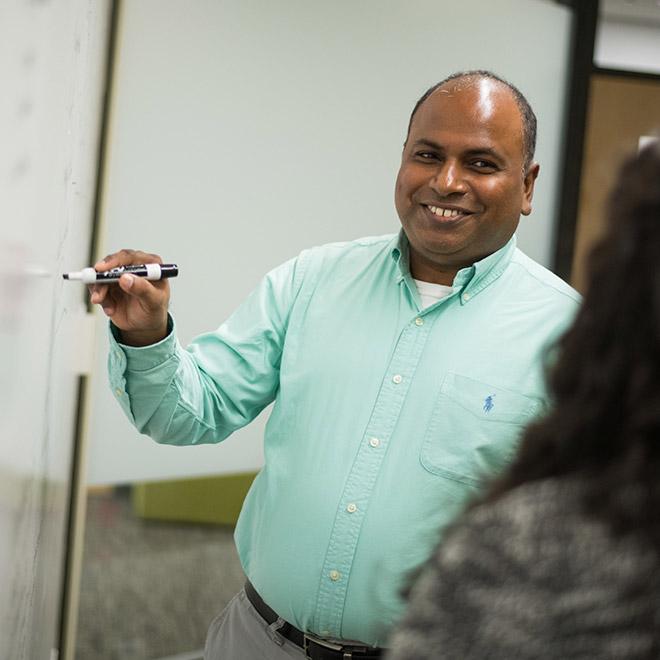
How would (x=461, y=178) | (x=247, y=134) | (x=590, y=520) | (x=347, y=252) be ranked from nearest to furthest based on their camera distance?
(x=590, y=520) < (x=461, y=178) < (x=347, y=252) < (x=247, y=134)

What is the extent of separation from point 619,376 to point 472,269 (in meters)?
0.84

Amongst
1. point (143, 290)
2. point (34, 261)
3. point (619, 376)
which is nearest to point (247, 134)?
point (143, 290)

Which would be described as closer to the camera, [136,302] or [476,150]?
[136,302]

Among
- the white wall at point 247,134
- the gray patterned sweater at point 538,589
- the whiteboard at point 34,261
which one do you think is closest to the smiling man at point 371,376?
the whiteboard at point 34,261

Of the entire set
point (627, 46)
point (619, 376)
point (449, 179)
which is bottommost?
point (619, 376)

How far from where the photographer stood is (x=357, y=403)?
4.47ft

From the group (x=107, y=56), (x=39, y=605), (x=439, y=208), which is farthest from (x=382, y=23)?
(x=39, y=605)

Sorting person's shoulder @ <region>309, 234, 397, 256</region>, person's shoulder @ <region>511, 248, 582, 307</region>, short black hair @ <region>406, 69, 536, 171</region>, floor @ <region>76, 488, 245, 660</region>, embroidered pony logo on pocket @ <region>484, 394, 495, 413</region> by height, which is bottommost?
floor @ <region>76, 488, 245, 660</region>

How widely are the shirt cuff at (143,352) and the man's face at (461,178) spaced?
41cm

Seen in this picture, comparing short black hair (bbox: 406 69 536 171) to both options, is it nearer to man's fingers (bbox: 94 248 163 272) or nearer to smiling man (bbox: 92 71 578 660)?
smiling man (bbox: 92 71 578 660)

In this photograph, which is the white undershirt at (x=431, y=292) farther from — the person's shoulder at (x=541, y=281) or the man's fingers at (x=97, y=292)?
the man's fingers at (x=97, y=292)

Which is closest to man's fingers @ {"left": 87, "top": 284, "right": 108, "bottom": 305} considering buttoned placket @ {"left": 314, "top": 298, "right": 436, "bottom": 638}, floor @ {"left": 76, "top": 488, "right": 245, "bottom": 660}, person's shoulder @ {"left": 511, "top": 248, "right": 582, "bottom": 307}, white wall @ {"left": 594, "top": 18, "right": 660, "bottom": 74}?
buttoned placket @ {"left": 314, "top": 298, "right": 436, "bottom": 638}

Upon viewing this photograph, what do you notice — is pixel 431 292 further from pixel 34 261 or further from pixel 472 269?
pixel 34 261

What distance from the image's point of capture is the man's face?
4.61ft
